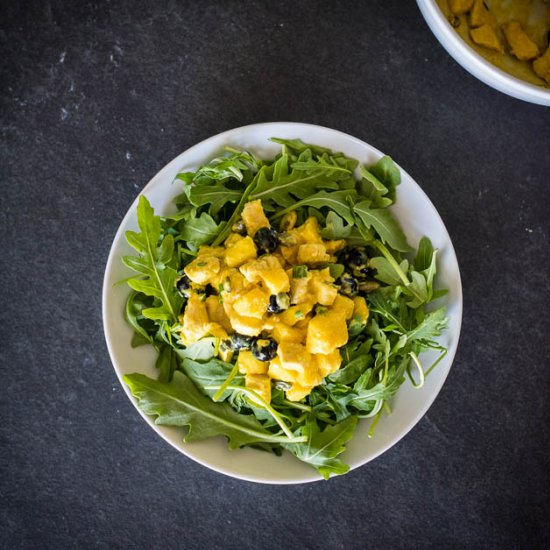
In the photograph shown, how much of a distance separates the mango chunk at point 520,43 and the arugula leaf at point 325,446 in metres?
0.94

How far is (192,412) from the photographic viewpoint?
1258 millimetres

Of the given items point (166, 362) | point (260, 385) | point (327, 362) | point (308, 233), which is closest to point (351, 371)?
point (327, 362)

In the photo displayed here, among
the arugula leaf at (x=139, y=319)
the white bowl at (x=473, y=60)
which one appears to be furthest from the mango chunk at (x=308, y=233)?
the white bowl at (x=473, y=60)

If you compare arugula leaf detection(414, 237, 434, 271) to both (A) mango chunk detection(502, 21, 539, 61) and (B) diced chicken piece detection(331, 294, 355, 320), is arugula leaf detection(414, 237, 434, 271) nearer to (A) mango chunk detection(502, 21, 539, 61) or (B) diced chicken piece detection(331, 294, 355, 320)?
(B) diced chicken piece detection(331, 294, 355, 320)

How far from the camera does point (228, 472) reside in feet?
4.16

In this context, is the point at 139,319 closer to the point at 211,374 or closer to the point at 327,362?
the point at 211,374

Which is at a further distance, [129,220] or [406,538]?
[406,538]

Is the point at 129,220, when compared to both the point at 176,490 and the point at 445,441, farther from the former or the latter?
the point at 445,441

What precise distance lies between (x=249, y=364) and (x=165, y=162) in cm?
58

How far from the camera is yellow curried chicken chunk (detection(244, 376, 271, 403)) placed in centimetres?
120

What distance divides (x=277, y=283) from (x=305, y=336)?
13 cm

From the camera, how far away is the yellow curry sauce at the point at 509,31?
143 cm

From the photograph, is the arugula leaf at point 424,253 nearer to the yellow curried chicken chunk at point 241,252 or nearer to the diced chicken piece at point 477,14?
the yellow curried chicken chunk at point 241,252

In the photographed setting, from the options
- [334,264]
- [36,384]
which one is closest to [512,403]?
[334,264]
